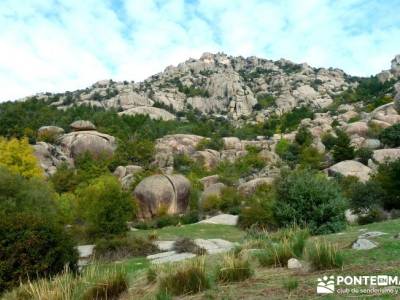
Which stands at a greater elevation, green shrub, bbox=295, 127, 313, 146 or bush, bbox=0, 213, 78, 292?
green shrub, bbox=295, 127, 313, 146

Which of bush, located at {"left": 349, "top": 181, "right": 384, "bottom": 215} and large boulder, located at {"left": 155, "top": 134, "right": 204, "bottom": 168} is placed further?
large boulder, located at {"left": 155, "top": 134, "right": 204, "bottom": 168}

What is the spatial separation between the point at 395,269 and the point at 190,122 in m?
97.1

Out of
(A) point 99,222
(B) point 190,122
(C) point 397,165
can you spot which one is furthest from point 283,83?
(A) point 99,222

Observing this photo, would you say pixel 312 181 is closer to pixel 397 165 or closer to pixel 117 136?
pixel 397 165

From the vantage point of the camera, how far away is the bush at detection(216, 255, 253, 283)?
710 cm

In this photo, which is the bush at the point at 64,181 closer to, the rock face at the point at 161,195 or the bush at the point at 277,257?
the rock face at the point at 161,195

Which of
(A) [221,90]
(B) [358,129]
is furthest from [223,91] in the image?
(B) [358,129]

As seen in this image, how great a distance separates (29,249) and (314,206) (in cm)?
1104

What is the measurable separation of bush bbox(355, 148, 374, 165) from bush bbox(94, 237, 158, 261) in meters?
40.3

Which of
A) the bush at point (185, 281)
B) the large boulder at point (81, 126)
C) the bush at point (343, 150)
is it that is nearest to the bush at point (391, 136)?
the bush at point (343, 150)

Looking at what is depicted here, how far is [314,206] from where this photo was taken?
16.7 m

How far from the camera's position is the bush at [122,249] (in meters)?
18.8

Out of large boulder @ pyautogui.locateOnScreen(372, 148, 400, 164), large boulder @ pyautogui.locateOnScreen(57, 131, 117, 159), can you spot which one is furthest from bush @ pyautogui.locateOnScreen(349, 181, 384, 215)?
large boulder @ pyautogui.locateOnScreen(57, 131, 117, 159)

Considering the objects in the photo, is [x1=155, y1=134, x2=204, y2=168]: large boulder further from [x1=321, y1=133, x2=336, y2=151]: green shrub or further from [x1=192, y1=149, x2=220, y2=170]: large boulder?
[x1=321, y1=133, x2=336, y2=151]: green shrub
